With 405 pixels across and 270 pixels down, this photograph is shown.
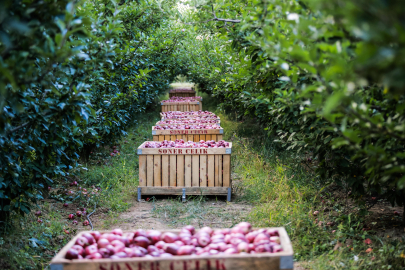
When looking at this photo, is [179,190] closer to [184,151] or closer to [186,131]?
[184,151]

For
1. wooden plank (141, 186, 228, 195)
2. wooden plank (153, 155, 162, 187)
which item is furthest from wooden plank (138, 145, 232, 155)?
wooden plank (141, 186, 228, 195)

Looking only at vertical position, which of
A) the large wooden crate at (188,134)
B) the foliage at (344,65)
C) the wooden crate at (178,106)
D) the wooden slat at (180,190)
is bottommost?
the wooden slat at (180,190)

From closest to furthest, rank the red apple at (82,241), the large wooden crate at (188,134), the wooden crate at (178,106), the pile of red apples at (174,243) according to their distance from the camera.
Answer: the pile of red apples at (174,243) → the red apple at (82,241) → the large wooden crate at (188,134) → the wooden crate at (178,106)

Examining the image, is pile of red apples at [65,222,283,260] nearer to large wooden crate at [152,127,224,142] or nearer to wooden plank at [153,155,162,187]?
wooden plank at [153,155,162,187]

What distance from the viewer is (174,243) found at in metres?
2.70

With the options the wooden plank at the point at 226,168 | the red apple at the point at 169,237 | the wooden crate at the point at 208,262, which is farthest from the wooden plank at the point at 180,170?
the wooden crate at the point at 208,262

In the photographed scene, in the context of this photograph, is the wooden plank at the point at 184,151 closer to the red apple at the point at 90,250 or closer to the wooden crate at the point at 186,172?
the wooden crate at the point at 186,172

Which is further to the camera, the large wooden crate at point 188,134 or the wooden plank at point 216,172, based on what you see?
the large wooden crate at point 188,134

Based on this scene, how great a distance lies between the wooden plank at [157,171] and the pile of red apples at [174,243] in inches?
139

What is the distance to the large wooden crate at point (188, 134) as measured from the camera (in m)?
8.52

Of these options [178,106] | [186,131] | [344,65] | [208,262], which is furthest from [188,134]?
[178,106]

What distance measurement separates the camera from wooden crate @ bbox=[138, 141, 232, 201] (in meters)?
6.48

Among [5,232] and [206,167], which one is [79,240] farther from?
[206,167]

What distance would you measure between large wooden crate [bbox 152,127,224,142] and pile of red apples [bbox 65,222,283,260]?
5596 millimetres
